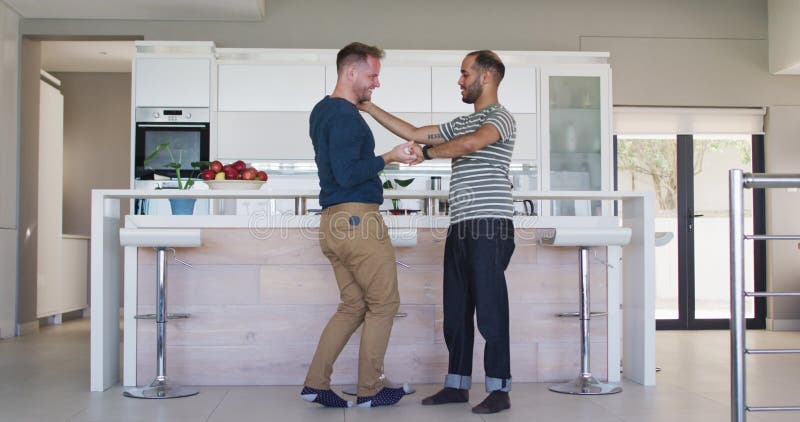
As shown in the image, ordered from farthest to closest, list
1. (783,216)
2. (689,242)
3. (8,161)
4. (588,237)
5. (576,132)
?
1. (689,242)
2. (783,216)
3. (8,161)
4. (576,132)
5. (588,237)

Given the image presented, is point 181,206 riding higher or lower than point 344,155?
lower

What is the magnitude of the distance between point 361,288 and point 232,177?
0.97 metres

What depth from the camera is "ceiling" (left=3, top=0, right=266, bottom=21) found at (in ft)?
18.6

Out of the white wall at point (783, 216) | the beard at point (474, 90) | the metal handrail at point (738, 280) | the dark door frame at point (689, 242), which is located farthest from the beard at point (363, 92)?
the white wall at point (783, 216)

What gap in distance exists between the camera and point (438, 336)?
3.71 meters

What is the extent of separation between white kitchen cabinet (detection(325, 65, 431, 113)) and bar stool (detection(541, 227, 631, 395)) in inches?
95.9

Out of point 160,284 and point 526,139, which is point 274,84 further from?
point 160,284

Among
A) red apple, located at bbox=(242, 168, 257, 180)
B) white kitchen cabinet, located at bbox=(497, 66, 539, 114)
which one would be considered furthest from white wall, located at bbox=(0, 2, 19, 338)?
white kitchen cabinet, located at bbox=(497, 66, 539, 114)

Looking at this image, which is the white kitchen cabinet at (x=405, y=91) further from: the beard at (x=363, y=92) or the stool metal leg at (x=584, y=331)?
the beard at (x=363, y=92)

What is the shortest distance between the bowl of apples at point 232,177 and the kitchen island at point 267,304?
91 millimetres

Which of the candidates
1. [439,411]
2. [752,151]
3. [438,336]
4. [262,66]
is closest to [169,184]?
[262,66]

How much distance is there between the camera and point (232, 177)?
3.72 metres

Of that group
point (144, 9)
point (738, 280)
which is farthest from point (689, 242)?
point (738, 280)

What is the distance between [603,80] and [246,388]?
3.61 meters
